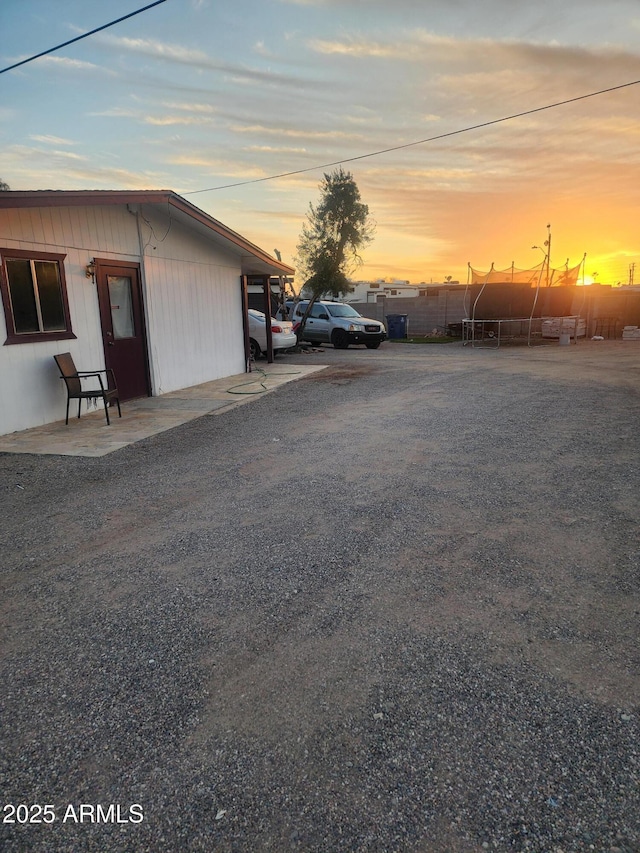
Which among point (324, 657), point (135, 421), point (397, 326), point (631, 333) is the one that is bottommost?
point (324, 657)

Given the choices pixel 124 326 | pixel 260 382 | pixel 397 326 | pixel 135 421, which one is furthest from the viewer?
pixel 397 326

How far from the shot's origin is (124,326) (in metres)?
9.38

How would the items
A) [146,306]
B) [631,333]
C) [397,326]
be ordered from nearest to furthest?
[146,306]
[631,333]
[397,326]

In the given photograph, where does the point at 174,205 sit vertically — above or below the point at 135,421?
above

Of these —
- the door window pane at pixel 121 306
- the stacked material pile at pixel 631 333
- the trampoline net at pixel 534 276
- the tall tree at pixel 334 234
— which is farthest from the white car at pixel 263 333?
the stacked material pile at pixel 631 333

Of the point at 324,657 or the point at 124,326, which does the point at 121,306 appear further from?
the point at 324,657

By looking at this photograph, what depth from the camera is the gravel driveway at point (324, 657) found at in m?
1.69

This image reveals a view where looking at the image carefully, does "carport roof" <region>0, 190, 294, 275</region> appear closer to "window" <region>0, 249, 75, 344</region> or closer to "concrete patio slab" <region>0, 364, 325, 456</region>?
"window" <region>0, 249, 75, 344</region>

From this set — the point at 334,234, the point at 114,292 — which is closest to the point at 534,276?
the point at 334,234

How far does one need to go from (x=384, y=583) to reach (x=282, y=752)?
4.37ft

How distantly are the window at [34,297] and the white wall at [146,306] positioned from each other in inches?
4.6

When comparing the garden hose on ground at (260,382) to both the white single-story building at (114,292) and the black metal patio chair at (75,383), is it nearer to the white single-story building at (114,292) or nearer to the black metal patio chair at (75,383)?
the white single-story building at (114,292)

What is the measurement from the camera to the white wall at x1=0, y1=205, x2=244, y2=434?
7152 millimetres

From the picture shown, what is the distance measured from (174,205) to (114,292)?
1843 mm
